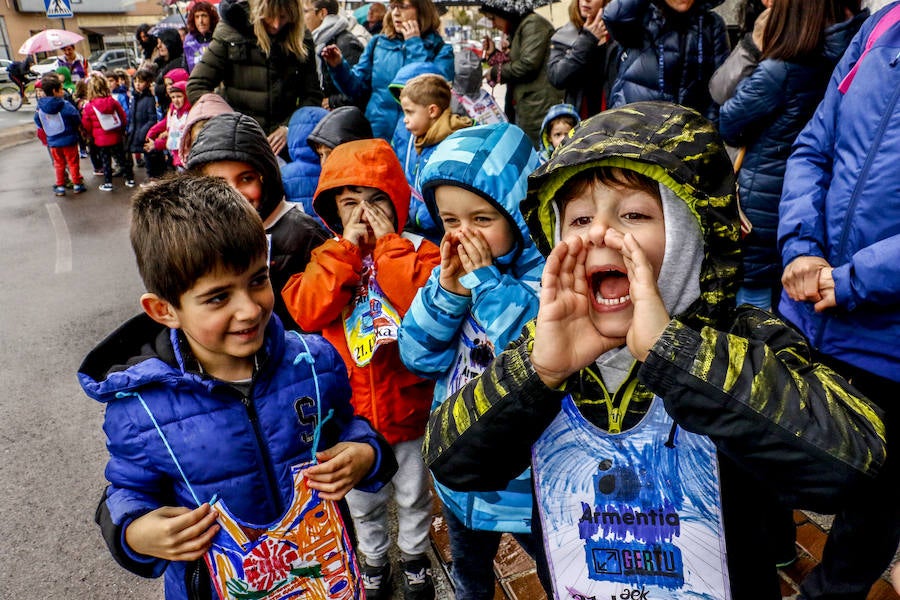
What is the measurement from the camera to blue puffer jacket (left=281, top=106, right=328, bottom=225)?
12.5ft

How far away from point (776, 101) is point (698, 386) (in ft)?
7.18

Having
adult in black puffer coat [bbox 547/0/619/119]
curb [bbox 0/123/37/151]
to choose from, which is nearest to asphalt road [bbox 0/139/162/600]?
adult in black puffer coat [bbox 547/0/619/119]

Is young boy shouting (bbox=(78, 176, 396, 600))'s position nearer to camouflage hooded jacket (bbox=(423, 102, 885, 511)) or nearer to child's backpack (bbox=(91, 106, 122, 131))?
camouflage hooded jacket (bbox=(423, 102, 885, 511))

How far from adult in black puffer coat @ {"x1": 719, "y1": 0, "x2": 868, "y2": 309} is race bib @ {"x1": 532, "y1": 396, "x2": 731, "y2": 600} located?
→ 198cm

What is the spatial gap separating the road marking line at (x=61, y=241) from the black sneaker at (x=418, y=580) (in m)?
5.73

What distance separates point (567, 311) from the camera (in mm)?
1188

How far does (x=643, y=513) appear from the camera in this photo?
3.96ft

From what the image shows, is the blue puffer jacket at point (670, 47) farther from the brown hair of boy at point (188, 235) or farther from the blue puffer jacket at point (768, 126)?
the brown hair of boy at point (188, 235)

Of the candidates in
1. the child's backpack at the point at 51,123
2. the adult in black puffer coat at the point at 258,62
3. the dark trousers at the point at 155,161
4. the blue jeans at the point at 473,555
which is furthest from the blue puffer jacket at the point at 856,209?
the child's backpack at the point at 51,123

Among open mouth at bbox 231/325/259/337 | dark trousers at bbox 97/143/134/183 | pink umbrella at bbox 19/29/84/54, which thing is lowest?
dark trousers at bbox 97/143/134/183

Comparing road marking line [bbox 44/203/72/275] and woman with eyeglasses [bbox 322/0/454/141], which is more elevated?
woman with eyeglasses [bbox 322/0/454/141]

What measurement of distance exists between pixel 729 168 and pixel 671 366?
1.49 feet

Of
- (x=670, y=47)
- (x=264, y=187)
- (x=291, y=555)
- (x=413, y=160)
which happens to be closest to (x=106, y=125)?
(x=413, y=160)

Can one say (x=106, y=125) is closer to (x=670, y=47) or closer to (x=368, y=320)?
(x=670, y=47)
